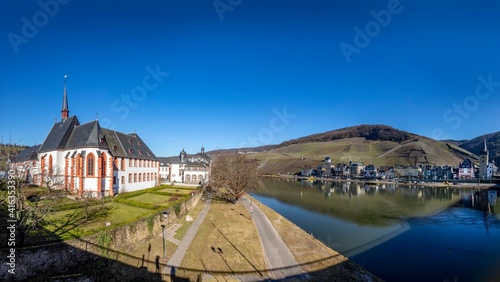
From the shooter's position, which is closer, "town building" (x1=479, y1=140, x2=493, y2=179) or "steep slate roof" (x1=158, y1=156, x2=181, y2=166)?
"steep slate roof" (x1=158, y1=156, x2=181, y2=166)

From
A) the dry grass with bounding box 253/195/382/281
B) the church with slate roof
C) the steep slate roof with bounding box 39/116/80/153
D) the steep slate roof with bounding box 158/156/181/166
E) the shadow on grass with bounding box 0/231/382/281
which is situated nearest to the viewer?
the shadow on grass with bounding box 0/231/382/281

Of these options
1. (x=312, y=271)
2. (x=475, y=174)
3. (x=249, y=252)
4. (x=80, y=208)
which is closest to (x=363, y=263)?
(x=312, y=271)

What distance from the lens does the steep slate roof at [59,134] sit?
1679 inches

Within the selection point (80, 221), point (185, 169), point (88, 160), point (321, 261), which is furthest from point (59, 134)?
point (321, 261)

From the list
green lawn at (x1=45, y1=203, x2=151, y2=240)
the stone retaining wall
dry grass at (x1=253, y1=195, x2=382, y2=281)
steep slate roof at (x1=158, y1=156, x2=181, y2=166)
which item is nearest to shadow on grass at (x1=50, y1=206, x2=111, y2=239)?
green lawn at (x1=45, y1=203, x2=151, y2=240)

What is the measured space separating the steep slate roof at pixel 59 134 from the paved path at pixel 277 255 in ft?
106

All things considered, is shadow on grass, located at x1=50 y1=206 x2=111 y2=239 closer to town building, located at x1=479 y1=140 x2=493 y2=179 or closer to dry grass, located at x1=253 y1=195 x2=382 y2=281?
dry grass, located at x1=253 y1=195 x2=382 y2=281

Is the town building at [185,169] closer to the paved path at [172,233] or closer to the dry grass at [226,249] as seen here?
the dry grass at [226,249]

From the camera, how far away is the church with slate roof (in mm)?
38688

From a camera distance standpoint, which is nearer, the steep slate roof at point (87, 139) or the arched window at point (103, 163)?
the arched window at point (103, 163)

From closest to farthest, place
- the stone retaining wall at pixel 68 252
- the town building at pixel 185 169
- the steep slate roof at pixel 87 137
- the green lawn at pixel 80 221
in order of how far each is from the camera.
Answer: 1. the stone retaining wall at pixel 68 252
2. the green lawn at pixel 80 221
3. the steep slate roof at pixel 87 137
4. the town building at pixel 185 169

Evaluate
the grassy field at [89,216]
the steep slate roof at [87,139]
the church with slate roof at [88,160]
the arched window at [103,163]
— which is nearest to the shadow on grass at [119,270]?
the grassy field at [89,216]

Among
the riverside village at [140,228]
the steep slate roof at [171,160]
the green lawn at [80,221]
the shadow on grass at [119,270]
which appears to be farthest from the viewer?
the steep slate roof at [171,160]

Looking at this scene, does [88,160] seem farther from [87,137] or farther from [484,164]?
[484,164]
